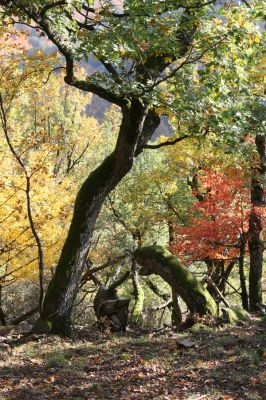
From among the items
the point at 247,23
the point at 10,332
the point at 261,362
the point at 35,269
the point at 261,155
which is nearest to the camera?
the point at 247,23

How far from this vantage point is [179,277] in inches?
406

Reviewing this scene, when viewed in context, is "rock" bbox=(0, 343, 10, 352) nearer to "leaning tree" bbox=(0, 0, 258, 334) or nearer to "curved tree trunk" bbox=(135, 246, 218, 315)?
"leaning tree" bbox=(0, 0, 258, 334)

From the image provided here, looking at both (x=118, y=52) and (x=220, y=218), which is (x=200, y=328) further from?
(x=118, y=52)

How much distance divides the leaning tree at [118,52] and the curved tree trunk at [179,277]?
2519 mm

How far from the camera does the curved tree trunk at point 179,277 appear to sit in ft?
32.8

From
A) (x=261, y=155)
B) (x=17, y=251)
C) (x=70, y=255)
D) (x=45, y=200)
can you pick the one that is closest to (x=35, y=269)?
(x=17, y=251)

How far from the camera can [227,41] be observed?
5.63 meters

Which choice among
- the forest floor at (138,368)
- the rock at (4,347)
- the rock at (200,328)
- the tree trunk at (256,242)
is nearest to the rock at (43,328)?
the forest floor at (138,368)

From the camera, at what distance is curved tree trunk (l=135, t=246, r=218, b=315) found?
394 inches

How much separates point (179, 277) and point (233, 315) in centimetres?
167

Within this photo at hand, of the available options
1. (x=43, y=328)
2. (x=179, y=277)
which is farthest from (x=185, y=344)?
(x=43, y=328)

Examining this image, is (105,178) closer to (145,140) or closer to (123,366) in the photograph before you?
(145,140)

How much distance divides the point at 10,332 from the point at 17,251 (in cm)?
426

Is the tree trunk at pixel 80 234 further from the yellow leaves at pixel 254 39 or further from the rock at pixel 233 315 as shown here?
the rock at pixel 233 315
